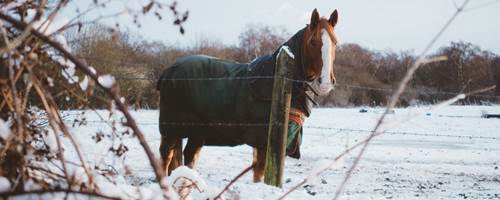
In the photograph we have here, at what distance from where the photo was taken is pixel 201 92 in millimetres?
5328

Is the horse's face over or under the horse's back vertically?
over

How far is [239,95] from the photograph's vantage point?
504cm

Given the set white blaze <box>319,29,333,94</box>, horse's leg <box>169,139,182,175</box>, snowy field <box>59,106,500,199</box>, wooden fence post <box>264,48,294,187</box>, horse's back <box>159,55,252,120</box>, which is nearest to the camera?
white blaze <box>319,29,333,94</box>

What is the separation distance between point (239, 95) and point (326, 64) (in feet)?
3.07

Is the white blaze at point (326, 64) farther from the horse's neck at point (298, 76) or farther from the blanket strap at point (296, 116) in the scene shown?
the blanket strap at point (296, 116)

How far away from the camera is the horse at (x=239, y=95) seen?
15.7 feet

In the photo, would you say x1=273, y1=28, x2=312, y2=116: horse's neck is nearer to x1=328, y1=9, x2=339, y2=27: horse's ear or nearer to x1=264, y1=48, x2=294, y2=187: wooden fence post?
x1=264, y1=48, x2=294, y2=187: wooden fence post

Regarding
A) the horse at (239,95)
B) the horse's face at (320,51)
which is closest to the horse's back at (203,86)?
the horse at (239,95)

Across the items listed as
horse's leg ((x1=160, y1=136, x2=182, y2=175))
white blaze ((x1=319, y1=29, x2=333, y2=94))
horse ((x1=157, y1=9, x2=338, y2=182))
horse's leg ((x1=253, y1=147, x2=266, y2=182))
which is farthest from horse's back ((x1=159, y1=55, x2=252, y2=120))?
white blaze ((x1=319, y1=29, x2=333, y2=94))

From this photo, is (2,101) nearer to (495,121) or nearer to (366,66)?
(495,121)

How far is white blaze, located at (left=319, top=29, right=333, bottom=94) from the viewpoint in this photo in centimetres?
457

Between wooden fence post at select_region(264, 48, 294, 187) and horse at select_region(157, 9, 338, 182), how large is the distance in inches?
4.0

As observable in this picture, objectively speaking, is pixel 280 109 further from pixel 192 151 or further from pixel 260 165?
pixel 192 151

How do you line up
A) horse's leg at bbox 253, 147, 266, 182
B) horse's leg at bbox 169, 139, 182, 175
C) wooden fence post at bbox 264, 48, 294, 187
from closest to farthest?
wooden fence post at bbox 264, 48, 294, 187
horse's leg at bbox 253, 147, 266, 182
horse's leg at bbox 169, 139, 182, 175
